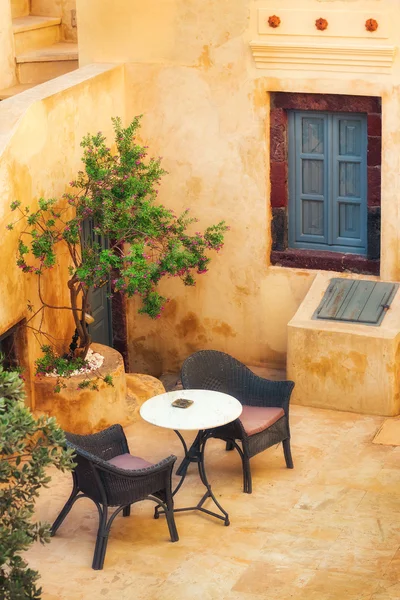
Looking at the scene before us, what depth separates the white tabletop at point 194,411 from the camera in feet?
32.4

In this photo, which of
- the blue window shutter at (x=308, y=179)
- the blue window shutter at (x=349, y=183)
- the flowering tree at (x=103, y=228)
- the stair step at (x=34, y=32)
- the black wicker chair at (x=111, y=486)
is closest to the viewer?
the black wicker chair at (x=111, y=486)

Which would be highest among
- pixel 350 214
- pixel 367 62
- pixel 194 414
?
pixel 367 62

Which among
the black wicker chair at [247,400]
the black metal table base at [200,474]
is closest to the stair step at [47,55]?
the black wicker chair at [247,400]

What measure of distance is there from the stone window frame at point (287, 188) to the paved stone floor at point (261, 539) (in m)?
2.12

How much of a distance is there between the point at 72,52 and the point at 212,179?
113 inches

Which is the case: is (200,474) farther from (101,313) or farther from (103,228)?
(101,313)

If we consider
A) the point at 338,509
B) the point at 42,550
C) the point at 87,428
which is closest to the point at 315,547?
the point at 338,509

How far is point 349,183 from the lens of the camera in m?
12.5

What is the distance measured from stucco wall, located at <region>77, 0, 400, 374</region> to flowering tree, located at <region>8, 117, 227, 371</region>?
45.6 inches

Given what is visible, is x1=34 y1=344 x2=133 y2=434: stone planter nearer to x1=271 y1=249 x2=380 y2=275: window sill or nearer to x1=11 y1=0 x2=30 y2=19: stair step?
x1=271 y1=249 x2=380 y2=275: window sill

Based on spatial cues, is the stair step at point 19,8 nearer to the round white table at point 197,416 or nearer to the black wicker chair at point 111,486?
the round white table at point 197,416

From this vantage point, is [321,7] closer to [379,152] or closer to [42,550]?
[379,152]

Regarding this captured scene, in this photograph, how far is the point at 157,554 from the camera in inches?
372

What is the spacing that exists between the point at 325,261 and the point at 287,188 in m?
0.83
